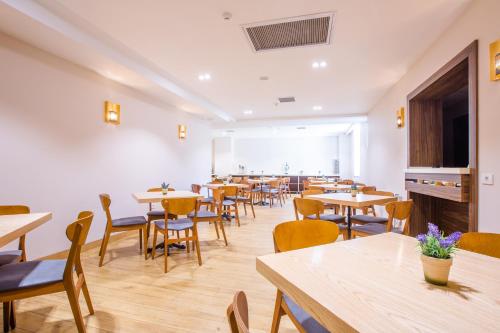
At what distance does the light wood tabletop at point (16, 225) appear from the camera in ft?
4.65

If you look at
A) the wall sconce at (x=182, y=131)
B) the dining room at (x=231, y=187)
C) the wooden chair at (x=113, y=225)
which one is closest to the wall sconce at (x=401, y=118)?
the dining room at (x=231, y=187)

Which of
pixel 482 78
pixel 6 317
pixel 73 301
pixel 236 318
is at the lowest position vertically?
pixel 6 317

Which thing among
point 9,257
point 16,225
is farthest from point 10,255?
point 16,225

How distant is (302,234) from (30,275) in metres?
1.69

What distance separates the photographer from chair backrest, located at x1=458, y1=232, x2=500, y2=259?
4.18ft

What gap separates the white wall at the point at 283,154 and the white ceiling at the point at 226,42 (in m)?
6.91

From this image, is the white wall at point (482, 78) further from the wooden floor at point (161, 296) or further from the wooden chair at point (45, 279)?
the wooden chair at point (45, 279)

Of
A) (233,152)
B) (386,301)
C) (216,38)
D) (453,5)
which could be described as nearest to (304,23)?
(216,38)

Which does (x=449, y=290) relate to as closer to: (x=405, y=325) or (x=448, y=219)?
(x=405, y=325)

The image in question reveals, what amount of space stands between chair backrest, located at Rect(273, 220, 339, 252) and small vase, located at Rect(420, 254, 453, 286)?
68cm

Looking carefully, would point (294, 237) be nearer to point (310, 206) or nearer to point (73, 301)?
point (310, 206)

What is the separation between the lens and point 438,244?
2.87ft

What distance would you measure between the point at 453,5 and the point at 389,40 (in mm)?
723

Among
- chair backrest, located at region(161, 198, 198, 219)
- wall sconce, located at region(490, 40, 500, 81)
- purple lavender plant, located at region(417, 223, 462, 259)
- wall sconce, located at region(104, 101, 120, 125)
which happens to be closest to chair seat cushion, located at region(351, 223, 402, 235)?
wall sconce, located at region(490, 40, 500, 81)
